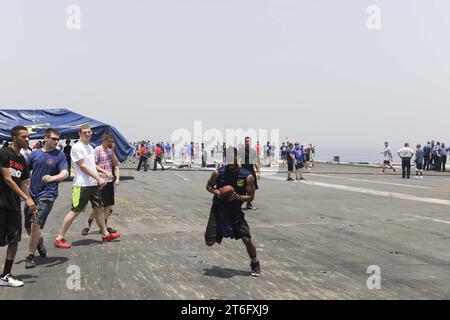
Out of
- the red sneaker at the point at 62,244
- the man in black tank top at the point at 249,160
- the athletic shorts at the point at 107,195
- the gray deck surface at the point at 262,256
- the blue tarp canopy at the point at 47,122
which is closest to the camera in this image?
the gray deck surface at the point at 262,256

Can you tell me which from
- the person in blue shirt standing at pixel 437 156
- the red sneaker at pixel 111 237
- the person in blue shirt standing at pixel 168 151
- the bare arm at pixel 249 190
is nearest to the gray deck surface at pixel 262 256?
the red sneaker at pixel 111 237

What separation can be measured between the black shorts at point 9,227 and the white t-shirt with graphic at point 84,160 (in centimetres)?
181

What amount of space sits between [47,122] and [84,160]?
46.4 feet

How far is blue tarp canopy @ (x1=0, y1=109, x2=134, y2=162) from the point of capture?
1878 cm

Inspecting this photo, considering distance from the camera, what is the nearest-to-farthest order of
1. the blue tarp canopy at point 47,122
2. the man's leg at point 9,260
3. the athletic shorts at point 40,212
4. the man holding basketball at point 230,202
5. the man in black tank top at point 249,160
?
the man's leg at point 9,260
the man holding basketball at point 230,202
the athletic shorts at point 40,212
the man in black tank top at point 249,160
the blue tarp canopy at point 47,122

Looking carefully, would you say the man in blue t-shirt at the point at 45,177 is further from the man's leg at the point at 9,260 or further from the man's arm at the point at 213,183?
the man's arm at the point at 213,183

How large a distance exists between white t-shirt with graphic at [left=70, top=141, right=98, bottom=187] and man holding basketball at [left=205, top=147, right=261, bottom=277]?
2.38 metres

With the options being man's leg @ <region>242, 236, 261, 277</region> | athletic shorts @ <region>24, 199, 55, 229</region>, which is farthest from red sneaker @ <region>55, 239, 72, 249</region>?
man's leg @ <region>242, 236, 261, 277</region>

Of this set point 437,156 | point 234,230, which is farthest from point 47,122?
point 437,156

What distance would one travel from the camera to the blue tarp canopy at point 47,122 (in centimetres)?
1878

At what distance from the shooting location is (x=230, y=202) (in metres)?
5.62

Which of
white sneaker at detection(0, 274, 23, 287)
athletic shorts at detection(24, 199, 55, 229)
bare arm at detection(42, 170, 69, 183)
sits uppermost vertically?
bare arm at detection(42, 170, 69, 183)

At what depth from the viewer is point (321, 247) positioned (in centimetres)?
718

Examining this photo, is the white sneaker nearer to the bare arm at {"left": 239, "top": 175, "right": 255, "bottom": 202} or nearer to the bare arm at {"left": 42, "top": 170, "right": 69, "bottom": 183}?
the bare arm at {"left": 42, "top": 170, "right": 69, "bottom": 183}
